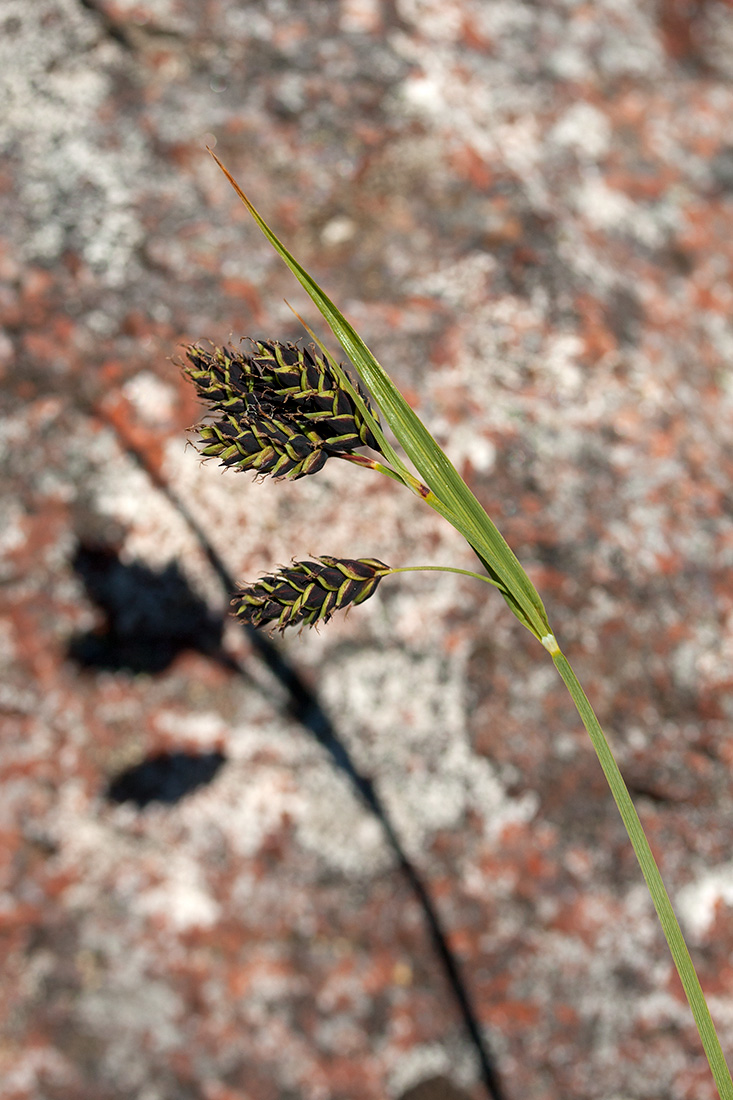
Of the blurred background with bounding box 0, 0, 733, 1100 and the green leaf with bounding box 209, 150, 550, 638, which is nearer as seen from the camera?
the green leaf with bounding box 209, 150, 550, 638

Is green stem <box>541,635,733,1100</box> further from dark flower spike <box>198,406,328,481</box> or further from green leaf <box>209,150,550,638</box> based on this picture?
dark flower spike <box>198,406,328,481</box>

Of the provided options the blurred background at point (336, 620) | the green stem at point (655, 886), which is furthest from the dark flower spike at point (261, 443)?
the blurred background at point (336, 620)

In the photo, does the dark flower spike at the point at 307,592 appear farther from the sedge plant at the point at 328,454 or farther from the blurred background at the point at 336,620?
the blurred background at the point at 336,620

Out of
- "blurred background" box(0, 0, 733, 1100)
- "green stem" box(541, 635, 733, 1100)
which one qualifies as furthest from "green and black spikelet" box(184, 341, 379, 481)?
"blurred background" box(0, 0, 733, 1100)

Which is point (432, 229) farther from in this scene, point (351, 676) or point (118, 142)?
point (351, 676)

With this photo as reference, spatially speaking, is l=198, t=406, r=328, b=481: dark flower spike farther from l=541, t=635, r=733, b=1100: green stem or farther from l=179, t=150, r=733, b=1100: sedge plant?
l=541, t=635, r=733, b=1100: green stem

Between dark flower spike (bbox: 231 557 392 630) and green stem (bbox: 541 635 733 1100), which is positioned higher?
dark flower spike (bbox: 231 557 392 630)
